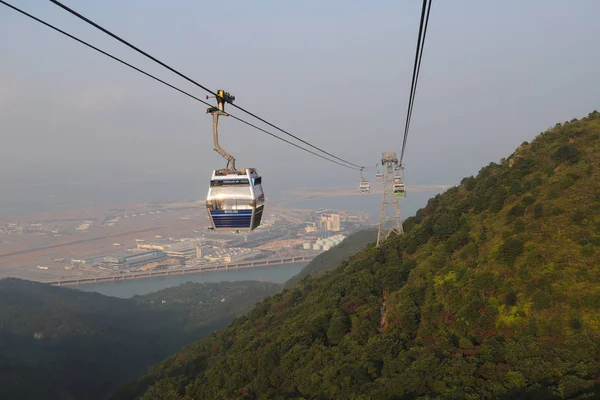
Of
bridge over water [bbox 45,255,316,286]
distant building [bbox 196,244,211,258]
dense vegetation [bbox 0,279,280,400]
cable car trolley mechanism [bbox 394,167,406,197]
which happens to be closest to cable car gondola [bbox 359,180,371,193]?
cable car trolley mechanism [bbox 394,167,406,197]

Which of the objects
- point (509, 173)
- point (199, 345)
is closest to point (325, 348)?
point (509, 173)

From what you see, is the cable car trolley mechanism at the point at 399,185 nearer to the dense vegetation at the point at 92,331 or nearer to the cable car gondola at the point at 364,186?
the cable car gondola at the point at 364,186

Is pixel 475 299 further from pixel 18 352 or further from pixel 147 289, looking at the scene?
pixel 147 289

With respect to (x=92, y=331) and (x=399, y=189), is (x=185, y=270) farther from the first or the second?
(x=399, y=189)

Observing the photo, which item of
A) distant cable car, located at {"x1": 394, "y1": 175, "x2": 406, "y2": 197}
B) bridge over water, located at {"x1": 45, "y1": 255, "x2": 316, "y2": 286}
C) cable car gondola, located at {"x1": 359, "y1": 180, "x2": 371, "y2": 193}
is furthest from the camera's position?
bridge over water, located at {"x1": 45, "y1": 255, "x2": 316, "y2": 286}

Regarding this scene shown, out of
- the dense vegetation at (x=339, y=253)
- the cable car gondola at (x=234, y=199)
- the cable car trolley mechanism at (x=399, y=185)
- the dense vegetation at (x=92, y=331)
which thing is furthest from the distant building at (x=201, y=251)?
the cable car gondola at (x=234, y=199)

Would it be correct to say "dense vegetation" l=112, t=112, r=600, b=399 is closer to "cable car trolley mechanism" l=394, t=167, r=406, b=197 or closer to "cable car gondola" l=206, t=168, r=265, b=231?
"cable car trolley mechanism" l=394, t=167, r=406, b=197
